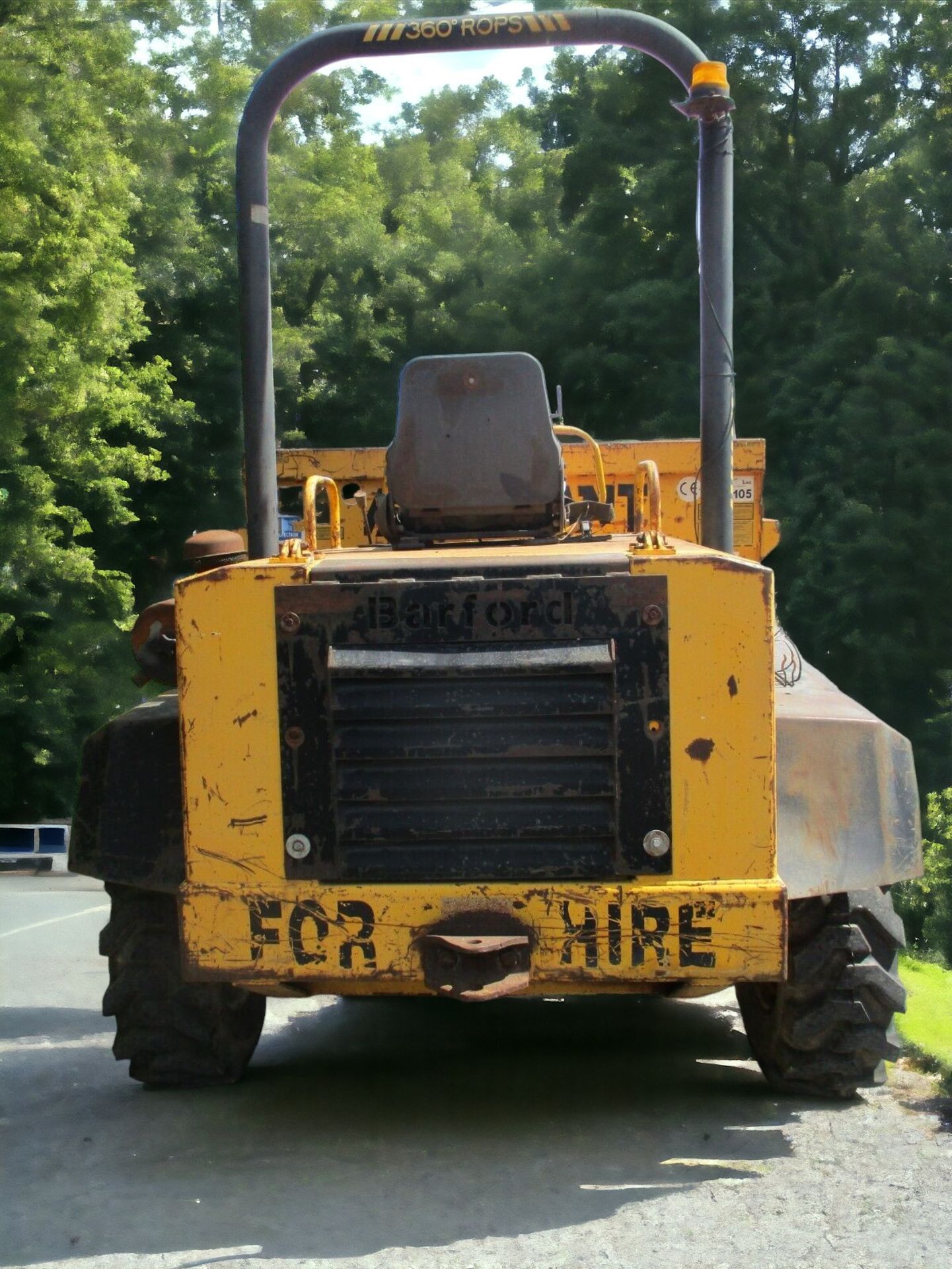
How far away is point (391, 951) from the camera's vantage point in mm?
6059

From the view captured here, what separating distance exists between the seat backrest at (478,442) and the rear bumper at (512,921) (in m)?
1.89

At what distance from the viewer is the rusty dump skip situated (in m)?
6.31

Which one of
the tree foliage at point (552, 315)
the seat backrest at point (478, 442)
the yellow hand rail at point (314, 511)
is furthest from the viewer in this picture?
the tree foliage at point (552, 315)

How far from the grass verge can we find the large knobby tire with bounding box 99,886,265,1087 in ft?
8.70

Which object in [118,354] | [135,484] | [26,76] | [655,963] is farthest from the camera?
[135,484]

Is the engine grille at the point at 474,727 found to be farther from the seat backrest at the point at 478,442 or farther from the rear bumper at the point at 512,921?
the seat backrest at the point at 478,442

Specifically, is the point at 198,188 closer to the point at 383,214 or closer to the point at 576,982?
the point at 383,214

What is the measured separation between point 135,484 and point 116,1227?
28.3m

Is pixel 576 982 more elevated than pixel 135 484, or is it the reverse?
pixel 135 484

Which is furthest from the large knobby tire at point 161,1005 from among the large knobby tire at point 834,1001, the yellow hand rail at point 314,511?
the large knobby tire at point 834,1001

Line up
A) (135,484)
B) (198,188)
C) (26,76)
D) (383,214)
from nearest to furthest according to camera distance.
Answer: (26,76) < (135,484) < (198,188) < (383,214)

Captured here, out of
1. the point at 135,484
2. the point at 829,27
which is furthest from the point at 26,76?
the point at 829,27

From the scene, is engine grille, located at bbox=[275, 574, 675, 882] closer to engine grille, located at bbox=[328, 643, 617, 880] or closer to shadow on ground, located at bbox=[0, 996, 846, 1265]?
engine grille, located at bbox=[328, 643, 617, 880]

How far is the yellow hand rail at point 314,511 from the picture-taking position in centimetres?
677
